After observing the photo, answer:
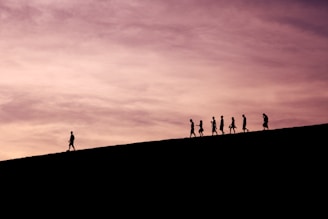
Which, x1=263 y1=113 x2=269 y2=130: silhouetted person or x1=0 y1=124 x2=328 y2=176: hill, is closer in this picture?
x1=0 y1=124 x2=328 y2=176: hill

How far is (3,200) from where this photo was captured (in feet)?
92.6

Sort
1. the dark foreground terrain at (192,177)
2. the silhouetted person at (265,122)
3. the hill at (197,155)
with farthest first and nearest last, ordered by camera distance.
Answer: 1. the silhouetted person at (265,122)
2. the hill at (197,155)
3. the dark foreground terrain at (192,177)

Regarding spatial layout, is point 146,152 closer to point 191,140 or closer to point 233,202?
point 191,140

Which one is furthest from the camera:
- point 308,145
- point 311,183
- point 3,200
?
point 3,200

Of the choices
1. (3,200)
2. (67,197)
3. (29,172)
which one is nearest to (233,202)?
(67,197)

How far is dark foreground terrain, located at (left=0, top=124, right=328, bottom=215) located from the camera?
67.1 ft

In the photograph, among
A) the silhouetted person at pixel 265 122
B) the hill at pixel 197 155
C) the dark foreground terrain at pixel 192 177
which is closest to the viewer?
the dark foreground terrain at pixel 192 177

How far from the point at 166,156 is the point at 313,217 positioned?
36.9 feet

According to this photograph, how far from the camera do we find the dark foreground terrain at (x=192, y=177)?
2044 cm

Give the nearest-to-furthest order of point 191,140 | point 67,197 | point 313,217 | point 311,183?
point 313,217 < point 311,183 < point 67,197 < point 191,140

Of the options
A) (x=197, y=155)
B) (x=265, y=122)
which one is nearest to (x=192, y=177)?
(x=197, y=155)

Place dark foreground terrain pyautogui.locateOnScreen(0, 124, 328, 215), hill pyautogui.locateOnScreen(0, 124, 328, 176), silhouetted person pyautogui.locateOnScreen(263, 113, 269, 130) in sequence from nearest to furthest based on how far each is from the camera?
dark foreground terrain pyautogui.locateOnScreen(0, 124, 328, 215)
hill pyautogui.locateOnScreen(0, 124, 328, 176)
silhouetted person pyautogui.locateOnScreen(263, 113, 269, 130)

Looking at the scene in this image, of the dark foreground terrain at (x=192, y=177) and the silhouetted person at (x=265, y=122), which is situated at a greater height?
the silhouetted person at (x=265, y=122)

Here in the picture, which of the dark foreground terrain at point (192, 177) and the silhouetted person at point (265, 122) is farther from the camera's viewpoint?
the silhouetted person at point (265, 122)
